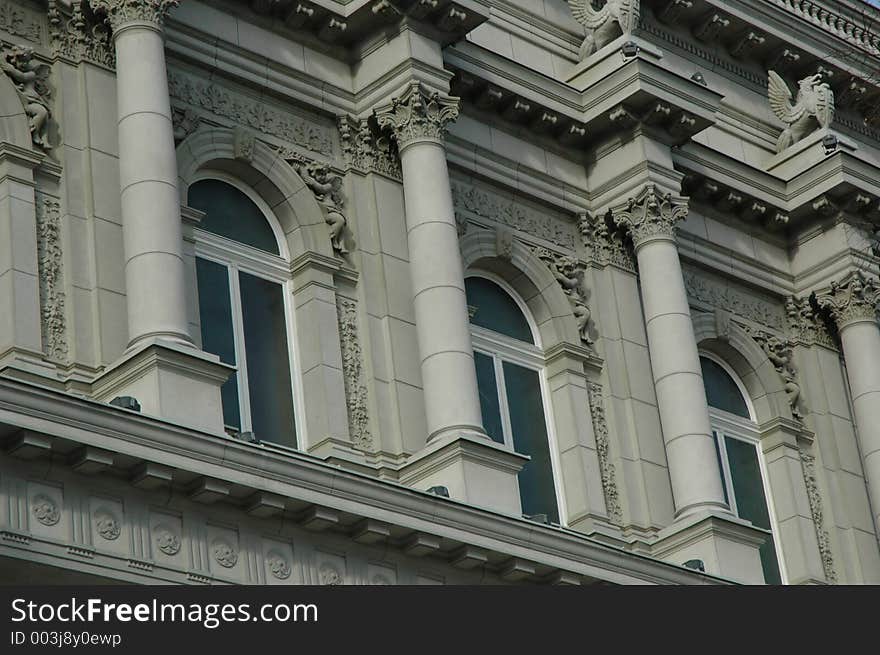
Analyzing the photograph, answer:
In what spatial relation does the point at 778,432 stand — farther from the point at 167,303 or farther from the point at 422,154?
the point at 167,303

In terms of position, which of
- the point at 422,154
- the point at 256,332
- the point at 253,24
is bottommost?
the point at 256,332

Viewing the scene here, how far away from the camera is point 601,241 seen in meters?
33.9

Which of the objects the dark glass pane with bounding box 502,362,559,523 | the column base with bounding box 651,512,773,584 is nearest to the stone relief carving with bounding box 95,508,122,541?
the dark glass pane with bounding box 502,362,559,523

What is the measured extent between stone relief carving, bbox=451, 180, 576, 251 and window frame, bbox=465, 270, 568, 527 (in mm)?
823

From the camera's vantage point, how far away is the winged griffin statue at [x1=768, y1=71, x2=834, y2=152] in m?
37.5

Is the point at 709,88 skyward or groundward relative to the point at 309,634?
skyward

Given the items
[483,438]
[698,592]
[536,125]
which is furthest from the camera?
[536,125]

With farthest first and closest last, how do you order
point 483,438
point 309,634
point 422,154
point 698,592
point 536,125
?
point 536,125, point 422,154, point 483,438, point 698,592, point 309,634

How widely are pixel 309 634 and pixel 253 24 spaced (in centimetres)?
1228

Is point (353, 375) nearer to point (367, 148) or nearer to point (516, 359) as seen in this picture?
point (367, 148)

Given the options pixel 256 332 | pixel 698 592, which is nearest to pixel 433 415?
pixel 256 332

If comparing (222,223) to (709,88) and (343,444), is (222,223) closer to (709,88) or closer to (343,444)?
(343,444)

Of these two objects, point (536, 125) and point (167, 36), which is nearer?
point (167, 36)

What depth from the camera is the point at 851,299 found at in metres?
36.2
